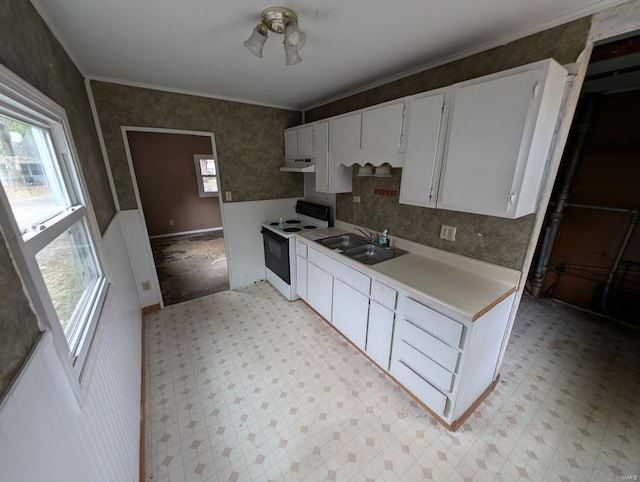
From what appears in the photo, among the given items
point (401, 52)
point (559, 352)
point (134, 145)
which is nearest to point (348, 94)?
point (401, 52)

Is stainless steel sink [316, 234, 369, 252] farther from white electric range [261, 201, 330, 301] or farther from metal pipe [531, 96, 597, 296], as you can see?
metal pipe [531, 96, 597, 296]

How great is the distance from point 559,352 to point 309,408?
238cm

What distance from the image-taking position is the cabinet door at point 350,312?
2.11 metres

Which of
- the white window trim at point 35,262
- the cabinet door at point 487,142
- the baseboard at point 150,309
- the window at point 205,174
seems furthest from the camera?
the window at point 205,174

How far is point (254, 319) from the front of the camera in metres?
2.79

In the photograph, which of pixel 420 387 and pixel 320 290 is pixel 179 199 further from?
pixel 420 387

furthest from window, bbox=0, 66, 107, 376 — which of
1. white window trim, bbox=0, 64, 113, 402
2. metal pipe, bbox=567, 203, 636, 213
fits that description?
metal pipe, bbox=567, 203, 636, 213

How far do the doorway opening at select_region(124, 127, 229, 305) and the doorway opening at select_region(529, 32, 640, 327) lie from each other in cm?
Answer: 489

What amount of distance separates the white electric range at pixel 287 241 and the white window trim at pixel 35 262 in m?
1.86

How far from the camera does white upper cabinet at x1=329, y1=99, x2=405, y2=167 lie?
6.17 ft

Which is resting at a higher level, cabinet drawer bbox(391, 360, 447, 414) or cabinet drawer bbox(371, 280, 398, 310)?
cabinet drawer bbox(371, 280, 398, 310)

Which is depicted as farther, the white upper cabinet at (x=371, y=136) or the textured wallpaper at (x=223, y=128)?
the textured wallpaper at (x=223, y=128)

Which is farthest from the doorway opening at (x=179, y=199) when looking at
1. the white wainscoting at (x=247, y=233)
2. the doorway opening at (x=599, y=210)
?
the doorway opening at (x=599, y=210)

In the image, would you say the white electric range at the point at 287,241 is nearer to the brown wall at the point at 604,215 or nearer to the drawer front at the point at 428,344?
the drawer front at the point at 428,344
